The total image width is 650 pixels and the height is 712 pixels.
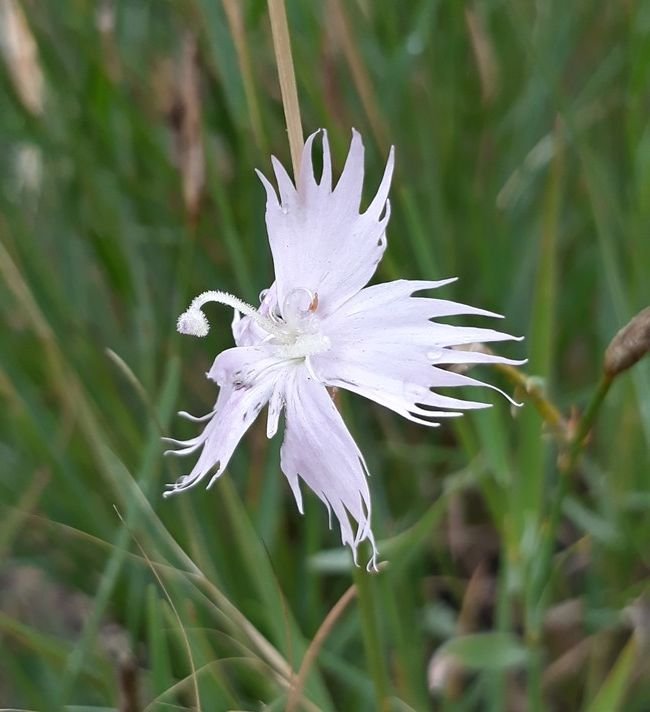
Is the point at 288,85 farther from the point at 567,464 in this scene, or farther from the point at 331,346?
the point at 567,464

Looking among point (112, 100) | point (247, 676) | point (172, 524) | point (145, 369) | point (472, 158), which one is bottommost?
point (247, 676)

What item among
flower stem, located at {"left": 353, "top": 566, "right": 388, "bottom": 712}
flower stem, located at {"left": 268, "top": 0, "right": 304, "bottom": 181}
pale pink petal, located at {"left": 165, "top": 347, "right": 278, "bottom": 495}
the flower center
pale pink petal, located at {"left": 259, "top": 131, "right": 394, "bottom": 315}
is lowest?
flower stem, located at {"left": 353, "top": 566, "right": 388, "bottom": 712}

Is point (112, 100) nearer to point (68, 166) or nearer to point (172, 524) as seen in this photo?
point (68, 166)

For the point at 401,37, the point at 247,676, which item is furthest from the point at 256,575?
the point at 401,37

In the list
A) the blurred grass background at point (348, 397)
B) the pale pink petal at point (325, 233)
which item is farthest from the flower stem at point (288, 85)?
the blurred grass background at point (348, 397)

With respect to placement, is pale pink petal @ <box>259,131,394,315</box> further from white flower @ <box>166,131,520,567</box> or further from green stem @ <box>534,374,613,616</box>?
green stem @ <box>534,374,613,616</box>

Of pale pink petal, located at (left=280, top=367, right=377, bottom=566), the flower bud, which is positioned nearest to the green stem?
the flower bud

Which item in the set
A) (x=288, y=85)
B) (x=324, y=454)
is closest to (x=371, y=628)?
(x=324, y=454)
